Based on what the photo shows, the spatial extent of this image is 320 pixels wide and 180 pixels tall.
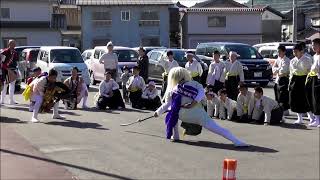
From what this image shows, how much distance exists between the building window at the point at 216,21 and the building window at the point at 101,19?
994 centimetres

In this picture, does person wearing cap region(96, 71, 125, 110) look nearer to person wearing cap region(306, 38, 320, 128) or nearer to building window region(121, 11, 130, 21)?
person wearing cap region(306, 38, 320, 128)

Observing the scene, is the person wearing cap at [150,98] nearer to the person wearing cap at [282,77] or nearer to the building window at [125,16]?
the person wearing cap at [282,77]

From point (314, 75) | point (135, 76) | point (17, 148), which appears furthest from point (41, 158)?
point (135, 76)

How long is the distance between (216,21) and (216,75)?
4187cm

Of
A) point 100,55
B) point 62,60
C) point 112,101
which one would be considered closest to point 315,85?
point 112,101

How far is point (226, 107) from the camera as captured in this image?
506 inches

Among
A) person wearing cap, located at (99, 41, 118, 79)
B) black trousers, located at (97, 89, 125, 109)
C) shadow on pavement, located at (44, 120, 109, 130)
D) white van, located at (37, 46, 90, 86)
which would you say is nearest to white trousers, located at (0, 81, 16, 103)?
black trousers, located at (97, 89, 125, 109)

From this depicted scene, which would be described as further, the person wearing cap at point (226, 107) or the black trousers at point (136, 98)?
the black trousers at point (136, 98)

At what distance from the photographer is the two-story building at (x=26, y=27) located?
26.2 metres

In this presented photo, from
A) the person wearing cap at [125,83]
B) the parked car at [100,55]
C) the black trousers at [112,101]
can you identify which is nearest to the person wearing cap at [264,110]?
the black trousers at [112,101]

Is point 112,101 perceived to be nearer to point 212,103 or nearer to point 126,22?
point 212,103

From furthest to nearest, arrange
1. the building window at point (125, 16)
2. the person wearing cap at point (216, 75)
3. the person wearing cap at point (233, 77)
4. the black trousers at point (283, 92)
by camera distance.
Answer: the building window at point (125, 16) < the person wearing cap at point (216, 75) < the person wearing cap at point (233, 77) < the black trousers at point (283, 92)

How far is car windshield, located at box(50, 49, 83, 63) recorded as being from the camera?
20734 mm

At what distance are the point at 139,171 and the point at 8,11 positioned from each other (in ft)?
65.4
